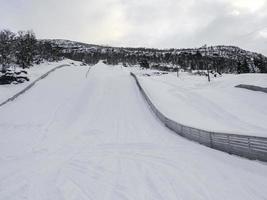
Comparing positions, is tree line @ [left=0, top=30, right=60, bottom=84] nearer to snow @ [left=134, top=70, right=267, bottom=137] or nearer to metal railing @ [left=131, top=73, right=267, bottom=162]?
snow @ [left=134, top=70, right=267, bottom=137]

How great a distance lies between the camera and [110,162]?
1558 cm

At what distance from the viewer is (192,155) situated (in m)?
16.2

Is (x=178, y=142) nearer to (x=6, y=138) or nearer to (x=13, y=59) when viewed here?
(x=6, y=138)

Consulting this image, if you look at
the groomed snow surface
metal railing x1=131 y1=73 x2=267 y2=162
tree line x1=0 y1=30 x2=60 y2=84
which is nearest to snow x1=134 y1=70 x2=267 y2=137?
the groomed snow surface

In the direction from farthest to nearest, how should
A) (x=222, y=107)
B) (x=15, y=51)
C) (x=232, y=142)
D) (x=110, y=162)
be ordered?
1. (x=15, y=51)
2. (x=222, y=107)
3. (x=232, y=142)
4. (x=110, y=162)

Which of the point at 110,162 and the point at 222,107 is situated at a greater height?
the point at 110,162

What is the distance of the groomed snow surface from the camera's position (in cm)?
1091

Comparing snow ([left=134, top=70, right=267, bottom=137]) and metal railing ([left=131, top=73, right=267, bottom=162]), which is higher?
metal railing ([left=131, top=73, right=267, bottom=162])

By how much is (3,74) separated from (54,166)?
42290 millimetres

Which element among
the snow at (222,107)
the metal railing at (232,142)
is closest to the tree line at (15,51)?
the snow at (222,107)

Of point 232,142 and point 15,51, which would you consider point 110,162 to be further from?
point 15,51

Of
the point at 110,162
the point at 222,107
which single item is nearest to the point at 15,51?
the point at 222,107

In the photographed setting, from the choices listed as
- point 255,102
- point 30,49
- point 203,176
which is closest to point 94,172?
point 203,176

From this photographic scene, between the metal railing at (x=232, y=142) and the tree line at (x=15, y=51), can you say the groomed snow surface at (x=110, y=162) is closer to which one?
the metal railing at (x=232, y=142)
